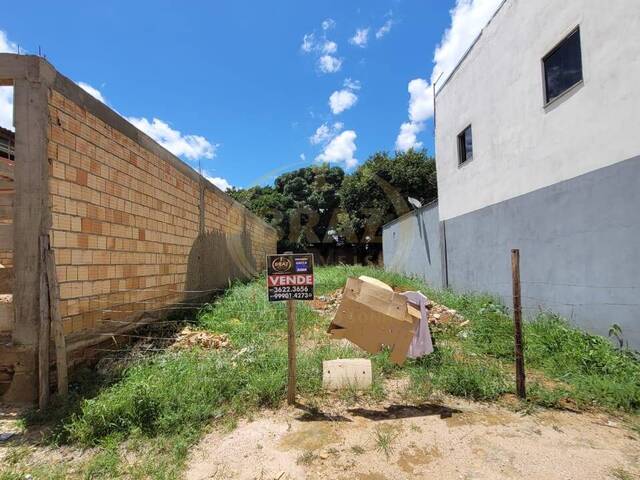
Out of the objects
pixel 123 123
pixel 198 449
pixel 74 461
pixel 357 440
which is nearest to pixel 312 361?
pixel 357 440

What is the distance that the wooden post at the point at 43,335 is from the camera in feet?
11.0

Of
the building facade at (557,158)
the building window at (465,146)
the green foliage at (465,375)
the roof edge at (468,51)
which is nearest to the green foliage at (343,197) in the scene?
the roof edge at (468,51)

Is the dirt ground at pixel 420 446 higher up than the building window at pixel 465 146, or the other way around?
the building window at pixel 465 146

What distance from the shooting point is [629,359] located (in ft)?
14.0

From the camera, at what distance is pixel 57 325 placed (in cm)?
354

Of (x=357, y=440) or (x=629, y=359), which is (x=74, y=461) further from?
(x=629, y=359)

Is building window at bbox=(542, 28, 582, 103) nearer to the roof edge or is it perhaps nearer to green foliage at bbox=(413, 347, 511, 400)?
the roof edge

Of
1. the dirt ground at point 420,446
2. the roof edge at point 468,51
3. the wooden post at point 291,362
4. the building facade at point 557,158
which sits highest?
the roof edge at point 468,51

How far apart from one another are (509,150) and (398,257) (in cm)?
850

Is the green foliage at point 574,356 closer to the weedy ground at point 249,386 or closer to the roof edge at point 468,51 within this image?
the weedy ground at point 249,386

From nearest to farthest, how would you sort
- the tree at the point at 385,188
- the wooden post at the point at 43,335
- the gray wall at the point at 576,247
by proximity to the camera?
the wooden post at the point at 43,335, the gray wall at the point at 576,247, the tree at the point at 385,188

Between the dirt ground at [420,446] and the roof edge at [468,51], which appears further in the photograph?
the roof edge at [468,51]

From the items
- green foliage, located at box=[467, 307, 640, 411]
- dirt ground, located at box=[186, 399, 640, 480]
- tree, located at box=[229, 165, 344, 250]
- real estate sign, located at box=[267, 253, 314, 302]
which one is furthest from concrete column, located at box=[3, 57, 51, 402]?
tree, located at box=[229, 165, 344, 250]

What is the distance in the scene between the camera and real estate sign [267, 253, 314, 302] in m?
3.49
